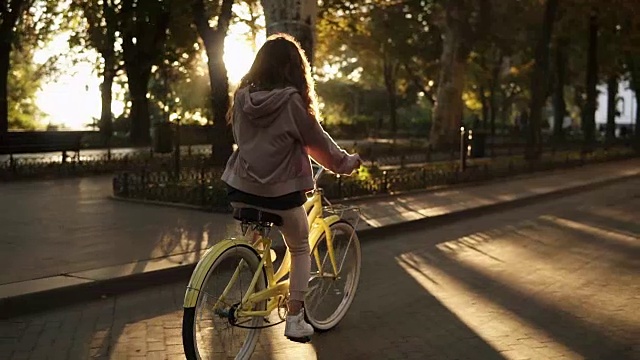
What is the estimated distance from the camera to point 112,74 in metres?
44.6

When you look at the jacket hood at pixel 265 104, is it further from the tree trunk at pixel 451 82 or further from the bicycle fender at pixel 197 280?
the tree trunk at pixel 451 82

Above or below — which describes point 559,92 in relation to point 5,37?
below

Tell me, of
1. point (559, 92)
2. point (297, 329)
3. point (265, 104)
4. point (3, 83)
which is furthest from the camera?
point (559, 92)

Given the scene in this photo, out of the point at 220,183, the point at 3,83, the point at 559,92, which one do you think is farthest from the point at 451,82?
the point at 220,183

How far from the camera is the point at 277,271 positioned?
5449mm

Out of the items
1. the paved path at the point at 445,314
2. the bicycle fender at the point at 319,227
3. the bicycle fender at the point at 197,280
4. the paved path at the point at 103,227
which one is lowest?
the paved path at the point at 445,314

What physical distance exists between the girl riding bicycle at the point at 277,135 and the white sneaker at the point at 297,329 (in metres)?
0.55

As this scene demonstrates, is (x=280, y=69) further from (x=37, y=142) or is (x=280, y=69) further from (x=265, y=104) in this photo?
(x=37, y=142)

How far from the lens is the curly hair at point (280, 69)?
4988mm

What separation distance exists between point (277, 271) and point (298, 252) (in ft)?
0.85

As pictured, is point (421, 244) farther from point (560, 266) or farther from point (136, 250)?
point (136, 250)

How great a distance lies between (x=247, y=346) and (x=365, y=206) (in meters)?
8.98

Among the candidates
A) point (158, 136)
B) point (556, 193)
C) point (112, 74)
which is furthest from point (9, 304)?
point (112, 74)

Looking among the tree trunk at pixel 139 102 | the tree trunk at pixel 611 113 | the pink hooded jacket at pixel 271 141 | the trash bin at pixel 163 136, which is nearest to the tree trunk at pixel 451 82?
the tree trunk at pixel 611 113
